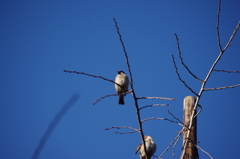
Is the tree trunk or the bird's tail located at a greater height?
the bird's tail

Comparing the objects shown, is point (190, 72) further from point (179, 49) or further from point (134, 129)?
point (134, 129)

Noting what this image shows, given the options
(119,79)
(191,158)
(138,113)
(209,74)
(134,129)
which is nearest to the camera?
(138,113)

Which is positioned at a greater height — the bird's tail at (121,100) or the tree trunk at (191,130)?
the bird's tail at (121,100)

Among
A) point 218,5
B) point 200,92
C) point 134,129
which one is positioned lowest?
point 134,129

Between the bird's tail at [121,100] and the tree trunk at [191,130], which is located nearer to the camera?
the tree trunk at [191,130]

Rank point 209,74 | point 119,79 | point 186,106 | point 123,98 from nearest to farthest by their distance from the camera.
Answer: point 209,74 < point 186,106 < point 119,79 < point 123,98

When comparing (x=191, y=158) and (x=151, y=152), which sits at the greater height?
(x=151, y=152)

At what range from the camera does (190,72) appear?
2760mm

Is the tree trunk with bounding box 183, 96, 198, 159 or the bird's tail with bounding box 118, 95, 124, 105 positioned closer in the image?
the tree trunk with bounding box 183, 96, 198, 159

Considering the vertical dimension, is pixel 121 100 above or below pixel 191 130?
above

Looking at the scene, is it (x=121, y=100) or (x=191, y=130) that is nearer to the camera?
(x=191, y=130)

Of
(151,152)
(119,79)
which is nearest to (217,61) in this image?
(151,152)

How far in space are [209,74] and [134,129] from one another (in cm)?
90

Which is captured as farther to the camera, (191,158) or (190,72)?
(191,158)
